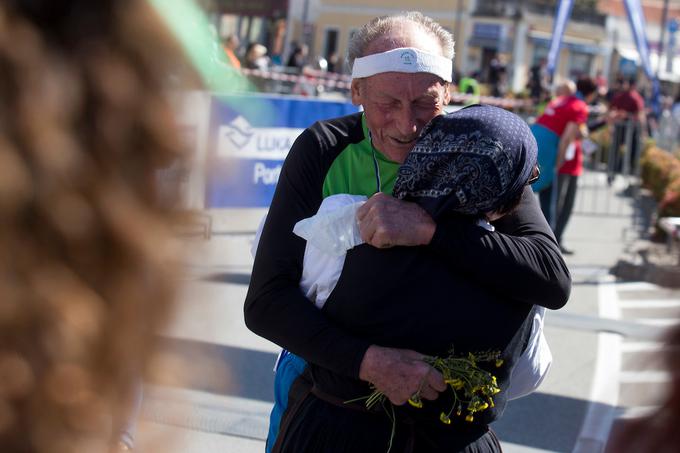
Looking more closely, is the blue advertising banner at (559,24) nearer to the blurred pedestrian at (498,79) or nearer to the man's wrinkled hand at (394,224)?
the blurred pedestrian at (498,79)

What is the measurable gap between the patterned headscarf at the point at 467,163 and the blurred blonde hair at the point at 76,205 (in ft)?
4.93

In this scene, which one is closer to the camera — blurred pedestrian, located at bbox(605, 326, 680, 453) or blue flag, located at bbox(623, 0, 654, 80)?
blurred pedestrian, located at bbox(605, 326, 680, 453)

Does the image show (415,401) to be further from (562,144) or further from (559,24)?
(559,24)

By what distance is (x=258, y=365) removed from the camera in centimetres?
645

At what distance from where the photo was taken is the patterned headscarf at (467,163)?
88.4 inches

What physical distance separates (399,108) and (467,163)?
0.37 metres

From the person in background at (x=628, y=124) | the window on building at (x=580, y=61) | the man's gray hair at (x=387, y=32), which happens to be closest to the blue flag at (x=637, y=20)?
the person in background at (x=628, y=124)

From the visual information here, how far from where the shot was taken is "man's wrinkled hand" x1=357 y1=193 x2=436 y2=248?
2240mm

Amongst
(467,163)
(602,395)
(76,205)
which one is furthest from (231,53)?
(76,205)

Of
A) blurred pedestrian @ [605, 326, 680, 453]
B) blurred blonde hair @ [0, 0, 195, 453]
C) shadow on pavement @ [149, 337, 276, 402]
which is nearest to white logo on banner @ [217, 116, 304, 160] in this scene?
blurred pedestrian @ [605, 326, 680, 453]

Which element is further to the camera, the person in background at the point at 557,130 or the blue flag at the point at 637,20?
the blue flag at the point at 637,20

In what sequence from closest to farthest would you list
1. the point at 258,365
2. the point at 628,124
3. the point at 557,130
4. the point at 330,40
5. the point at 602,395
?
1. the point at 258,365
2. the point at 602,395
3. the point at 557,130
4. the point at 628,124
5. the point at 330,40

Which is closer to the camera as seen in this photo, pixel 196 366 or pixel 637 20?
pixel 196 366

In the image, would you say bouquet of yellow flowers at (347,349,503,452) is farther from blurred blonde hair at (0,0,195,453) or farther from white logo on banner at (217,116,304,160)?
white logo on banner at (217,116,304,160)
